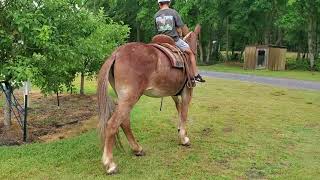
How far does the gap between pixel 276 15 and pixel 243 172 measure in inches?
1471

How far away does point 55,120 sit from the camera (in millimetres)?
11602

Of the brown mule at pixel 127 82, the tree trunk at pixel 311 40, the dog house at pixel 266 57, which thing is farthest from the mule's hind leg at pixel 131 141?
the tree trunk at pixel 311 40

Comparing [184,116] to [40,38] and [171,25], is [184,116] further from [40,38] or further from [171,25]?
[40,38]

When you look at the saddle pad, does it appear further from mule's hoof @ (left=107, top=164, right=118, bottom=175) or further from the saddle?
mule's hoof @ (left=107, top=164, right=118, bottom=175)

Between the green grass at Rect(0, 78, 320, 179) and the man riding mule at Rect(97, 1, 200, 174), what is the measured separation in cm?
51

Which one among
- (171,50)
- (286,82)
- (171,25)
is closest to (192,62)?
(171,50)

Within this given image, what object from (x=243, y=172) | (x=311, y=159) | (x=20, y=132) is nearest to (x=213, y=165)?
(x=243, y=172)

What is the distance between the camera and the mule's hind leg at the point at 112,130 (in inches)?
246

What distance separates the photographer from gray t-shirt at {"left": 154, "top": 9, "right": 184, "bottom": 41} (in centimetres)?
782

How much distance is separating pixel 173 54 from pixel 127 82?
1.28 m

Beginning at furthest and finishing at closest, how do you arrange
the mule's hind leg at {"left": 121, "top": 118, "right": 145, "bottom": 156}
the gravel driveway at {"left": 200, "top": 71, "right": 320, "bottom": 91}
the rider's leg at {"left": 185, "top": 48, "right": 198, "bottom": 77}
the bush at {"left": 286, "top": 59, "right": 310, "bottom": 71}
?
the bush at {"left": 286, "top": 59, "right": 310, "bottom": 71}
the gravel driveway at {"left": 200, "top": 71, "right": 320, "bottom": 91}
the rider's leg at {"left": 185, "top": 48, "right": 198, "bottom": 77}
the mule's hind leg at {"left": 121, "top": 118, "right": 145, "bottom": 156}

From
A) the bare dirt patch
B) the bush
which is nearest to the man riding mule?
the bare dirt patch

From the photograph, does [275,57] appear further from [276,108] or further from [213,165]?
[213,165]

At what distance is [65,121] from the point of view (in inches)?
452
